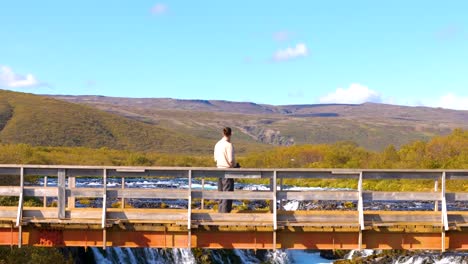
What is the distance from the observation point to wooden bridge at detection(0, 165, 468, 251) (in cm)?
2005

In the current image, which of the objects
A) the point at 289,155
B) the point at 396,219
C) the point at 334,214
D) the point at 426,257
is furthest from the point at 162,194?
the point at 289,155

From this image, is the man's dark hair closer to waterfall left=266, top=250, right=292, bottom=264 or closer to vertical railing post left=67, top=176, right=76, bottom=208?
vertical railing post left=67, top=176, right=76, bottom=208

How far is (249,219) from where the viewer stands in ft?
66.9

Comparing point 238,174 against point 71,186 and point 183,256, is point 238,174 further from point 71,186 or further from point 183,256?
point 183,256

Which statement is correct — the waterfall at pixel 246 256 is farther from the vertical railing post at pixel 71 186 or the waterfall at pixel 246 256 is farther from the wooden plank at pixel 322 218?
the wooden plank at pixel 322 218

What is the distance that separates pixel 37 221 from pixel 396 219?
9.79 meters

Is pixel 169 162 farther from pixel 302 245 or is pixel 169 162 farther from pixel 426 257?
pixel 302 245

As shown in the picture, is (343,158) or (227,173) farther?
(343,158)

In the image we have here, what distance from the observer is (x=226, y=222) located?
2023 centimetres

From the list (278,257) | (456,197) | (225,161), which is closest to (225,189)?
(225,161)

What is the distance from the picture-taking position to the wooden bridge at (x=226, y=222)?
2005 cm

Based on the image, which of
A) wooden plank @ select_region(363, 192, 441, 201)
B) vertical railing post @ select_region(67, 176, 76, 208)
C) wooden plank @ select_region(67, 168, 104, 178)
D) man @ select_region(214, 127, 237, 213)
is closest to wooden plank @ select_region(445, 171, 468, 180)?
wooden plank @ select_region(363, 192, 441, 201)

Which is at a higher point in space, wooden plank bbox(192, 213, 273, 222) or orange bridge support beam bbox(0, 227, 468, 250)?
wooden plank bbox(192, 213, 273, 222)

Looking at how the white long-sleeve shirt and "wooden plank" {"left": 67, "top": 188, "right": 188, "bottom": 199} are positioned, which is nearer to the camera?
"wooden plank" {"left": 67, "top": 188, "right": 188, "bottom": 199}
